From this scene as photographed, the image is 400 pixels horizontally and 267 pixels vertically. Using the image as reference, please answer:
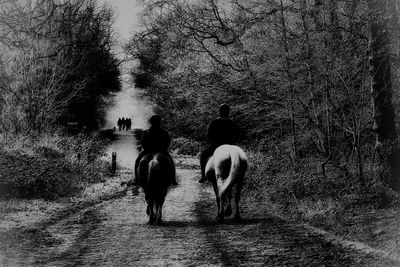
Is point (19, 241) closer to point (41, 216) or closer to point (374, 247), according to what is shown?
point (41, 216)

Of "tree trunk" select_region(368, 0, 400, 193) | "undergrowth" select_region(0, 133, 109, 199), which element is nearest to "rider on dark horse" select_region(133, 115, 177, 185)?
"tree trunk" select_region(368, 0, 400, 193)

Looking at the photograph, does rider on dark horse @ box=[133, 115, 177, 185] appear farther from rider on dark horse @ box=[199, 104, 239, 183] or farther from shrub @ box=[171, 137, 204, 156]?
shrub @ box=[171, 137, 204, 156]

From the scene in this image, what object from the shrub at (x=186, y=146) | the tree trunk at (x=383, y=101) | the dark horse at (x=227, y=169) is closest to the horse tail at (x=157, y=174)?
the dark horse at (x=227, y=169)

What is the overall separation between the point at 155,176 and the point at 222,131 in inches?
73.9

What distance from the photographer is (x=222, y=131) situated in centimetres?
1115

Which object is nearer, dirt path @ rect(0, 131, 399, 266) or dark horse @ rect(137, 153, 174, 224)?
dirt path @ rect(0, 131, 399, 266)

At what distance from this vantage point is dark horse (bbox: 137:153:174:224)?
34.2 feet

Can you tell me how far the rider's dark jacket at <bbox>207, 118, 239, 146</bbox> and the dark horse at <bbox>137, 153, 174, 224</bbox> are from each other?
4.07 feet

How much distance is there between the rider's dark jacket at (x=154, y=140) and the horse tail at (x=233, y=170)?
1.50 meters

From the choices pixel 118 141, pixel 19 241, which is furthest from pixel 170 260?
pixel 118 141

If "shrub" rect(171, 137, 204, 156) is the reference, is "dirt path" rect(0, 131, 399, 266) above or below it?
below

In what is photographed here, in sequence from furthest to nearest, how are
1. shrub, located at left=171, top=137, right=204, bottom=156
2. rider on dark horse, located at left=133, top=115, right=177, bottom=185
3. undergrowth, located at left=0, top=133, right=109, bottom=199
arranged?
shrub, located at left=171, top=137, right=204, bottom=156 < undergrowth, located at left=0, top=133, right=109, bottom=199 < rider on dark horse, located at left=133, top=115, right=177, bottom=185

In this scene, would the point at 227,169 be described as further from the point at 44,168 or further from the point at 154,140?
the point at 44,168

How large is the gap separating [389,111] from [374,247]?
4.62m
